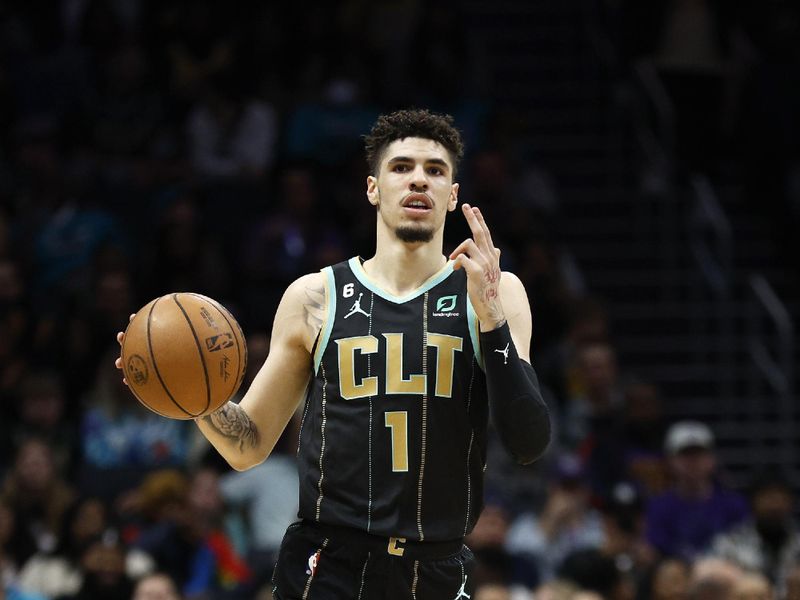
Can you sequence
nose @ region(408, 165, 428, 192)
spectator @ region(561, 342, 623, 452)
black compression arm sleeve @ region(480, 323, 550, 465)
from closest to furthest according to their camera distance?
black compression arm sleeve @ region(480, 323, 550, 465)
nose @ region(408, 165, 428, 192)
spectator @ region(561, 342, 623, 452)

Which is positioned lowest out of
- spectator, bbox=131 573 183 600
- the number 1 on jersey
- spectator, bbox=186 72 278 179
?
spectator, bbox=131 573 183 600

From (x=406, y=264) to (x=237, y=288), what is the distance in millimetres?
5761

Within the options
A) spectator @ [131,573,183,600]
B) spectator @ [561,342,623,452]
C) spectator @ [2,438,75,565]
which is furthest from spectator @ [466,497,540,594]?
spectator @ [2,438,75,565]

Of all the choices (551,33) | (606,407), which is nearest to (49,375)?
(606,407)

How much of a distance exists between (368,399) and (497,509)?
187 inches

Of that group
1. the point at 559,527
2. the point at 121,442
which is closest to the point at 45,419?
the point at 121,442

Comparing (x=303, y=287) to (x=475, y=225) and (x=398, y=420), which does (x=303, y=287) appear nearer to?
(x=398, y=420)

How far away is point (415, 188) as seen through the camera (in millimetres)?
5008

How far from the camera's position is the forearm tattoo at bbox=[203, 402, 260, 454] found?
5090mm

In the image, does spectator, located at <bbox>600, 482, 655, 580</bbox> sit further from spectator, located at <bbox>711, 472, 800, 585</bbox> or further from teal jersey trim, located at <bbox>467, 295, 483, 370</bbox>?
teal jersey trim, located at <bbox>467, 295, 483, 370</bbox>

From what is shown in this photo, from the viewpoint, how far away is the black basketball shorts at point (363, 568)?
4777 millimetres

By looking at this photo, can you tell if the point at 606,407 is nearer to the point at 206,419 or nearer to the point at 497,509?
the point at 497,509

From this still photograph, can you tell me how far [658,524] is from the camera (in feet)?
32.7

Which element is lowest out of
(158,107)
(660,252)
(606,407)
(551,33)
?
(606,407)
